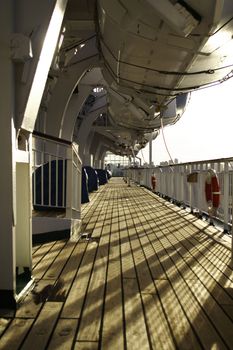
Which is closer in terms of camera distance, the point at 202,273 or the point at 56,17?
the point at 56,17

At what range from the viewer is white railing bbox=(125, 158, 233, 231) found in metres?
4.96

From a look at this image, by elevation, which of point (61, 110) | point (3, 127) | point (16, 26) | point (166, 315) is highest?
point (61, 110)

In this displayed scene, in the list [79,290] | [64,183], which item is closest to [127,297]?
[79,290]

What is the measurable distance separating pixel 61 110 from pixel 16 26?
722cm

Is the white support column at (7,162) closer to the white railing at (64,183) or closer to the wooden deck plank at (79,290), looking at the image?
the wooden deck plank at (79,290)

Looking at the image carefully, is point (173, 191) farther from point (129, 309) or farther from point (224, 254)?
point (129, 309)

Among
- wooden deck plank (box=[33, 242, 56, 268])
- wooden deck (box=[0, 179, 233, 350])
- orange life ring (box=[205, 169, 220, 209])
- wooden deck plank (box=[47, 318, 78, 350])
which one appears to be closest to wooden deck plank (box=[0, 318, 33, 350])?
wooden deck (box=[0, 179, 233, 350])

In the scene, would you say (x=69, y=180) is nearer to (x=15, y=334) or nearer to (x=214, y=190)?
(x=214, y=190)

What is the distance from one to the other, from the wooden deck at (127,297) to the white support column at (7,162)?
0.23 m

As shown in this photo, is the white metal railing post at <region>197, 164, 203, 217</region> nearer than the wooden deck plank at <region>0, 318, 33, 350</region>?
No

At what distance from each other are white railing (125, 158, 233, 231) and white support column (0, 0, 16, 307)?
3097 mm

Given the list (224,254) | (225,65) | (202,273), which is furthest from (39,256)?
(225,65)

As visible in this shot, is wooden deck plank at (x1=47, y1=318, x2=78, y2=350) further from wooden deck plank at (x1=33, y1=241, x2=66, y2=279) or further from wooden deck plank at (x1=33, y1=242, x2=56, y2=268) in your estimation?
wooden deck plank at (x1=33, y1=242, x2=56, y2=268)

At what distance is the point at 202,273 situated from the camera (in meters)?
3.30
